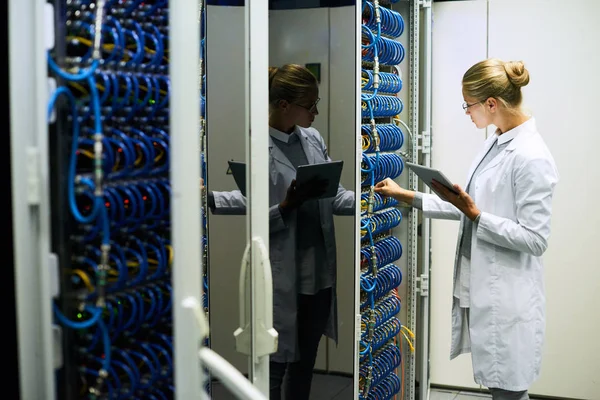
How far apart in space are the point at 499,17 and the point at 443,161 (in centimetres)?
92

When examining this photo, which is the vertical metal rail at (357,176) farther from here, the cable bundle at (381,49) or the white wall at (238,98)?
the cable bundle at (381,49)

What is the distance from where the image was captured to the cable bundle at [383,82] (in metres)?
3.06

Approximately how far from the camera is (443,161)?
4.34 metres

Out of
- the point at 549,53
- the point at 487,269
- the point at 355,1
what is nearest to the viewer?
the point at 355,1

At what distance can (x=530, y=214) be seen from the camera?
2771mm

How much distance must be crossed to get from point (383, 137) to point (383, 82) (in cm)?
25

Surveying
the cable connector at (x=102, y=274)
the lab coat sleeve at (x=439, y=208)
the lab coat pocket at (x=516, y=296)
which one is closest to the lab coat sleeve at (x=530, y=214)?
the lab coat pocket at (x=516, y=296)

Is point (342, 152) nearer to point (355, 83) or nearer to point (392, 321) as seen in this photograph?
point (355, 83)

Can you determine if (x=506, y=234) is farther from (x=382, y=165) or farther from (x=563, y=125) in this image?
(x=563, y=125)

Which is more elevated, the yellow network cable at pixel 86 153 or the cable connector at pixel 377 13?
the cable connector at pixel 377 13

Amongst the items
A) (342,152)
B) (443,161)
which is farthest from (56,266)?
(443,161)

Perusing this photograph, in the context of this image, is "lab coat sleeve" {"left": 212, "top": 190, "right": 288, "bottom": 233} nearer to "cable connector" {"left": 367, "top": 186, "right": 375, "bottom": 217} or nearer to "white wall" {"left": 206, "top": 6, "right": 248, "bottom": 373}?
"white wall" {"left": 206, "top": 6, "right": 248, "bottom": 373}

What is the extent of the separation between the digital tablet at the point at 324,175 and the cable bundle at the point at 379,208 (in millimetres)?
455

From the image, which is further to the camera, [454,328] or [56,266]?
[454,328]
